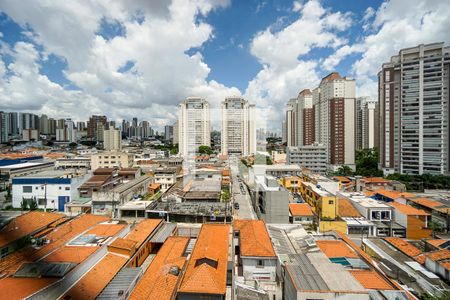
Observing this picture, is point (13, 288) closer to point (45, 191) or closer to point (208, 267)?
point (208, 267)

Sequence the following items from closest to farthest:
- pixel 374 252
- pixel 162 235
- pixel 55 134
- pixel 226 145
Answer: pixel 374 252
pixel 162 235
pixel 226 145
pixel 55 134

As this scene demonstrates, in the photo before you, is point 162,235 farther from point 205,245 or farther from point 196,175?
point 196,175

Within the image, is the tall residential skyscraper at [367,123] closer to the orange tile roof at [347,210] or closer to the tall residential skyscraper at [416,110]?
the tall residential skyscraper at [416,110]

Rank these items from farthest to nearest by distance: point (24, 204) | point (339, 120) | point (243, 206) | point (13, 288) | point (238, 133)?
point (238, 133) → point (339, 120) → point (243, 206) → point (24, 204) → point (13, 288)

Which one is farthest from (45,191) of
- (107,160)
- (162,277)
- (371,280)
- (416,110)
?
(416,110)

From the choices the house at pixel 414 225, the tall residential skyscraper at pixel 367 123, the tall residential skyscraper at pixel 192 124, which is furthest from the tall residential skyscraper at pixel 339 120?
the tall residential skyscraper at pixel 192 124

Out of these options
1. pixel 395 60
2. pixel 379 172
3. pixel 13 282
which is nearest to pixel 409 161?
pixel 379 172

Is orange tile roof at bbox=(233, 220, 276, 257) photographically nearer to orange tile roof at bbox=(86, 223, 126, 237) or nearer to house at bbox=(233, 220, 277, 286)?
house at bbox=(233, 220, 277, 286)

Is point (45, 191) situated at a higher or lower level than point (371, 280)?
higher
